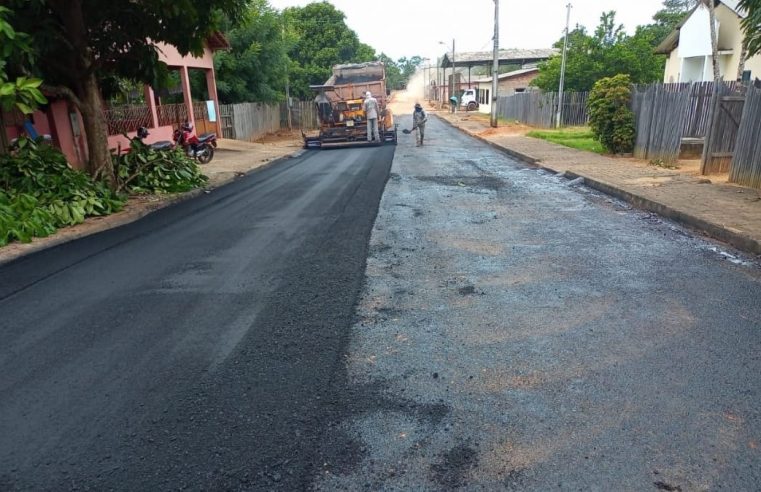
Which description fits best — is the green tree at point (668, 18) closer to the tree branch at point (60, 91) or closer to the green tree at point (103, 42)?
the green tree at point (103, 42)

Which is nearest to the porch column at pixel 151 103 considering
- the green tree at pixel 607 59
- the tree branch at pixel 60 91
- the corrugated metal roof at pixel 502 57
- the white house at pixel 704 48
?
A: the tree branch at pixel 60 91

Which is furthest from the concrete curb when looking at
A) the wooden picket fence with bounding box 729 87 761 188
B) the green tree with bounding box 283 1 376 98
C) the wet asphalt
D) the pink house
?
the green tree with bounding box 283 1 376 98

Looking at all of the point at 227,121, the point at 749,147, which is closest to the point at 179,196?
the point at 749,147

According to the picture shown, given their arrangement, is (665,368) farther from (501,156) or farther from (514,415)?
(501,156)

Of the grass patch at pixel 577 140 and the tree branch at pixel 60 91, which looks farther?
the grass patch at pixel 577 140

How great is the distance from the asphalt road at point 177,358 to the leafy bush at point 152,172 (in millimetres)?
3641

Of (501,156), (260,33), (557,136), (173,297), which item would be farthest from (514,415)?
(260,33)

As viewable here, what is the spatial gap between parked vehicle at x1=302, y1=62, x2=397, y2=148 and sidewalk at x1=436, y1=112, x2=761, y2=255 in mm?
7994

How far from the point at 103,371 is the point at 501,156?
15679 millimetres

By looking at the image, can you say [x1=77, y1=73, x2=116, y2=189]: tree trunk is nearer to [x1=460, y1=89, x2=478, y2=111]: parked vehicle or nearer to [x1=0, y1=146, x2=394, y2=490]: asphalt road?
[x1=0, y1=146, x2=394, y2=490]: asphalt road

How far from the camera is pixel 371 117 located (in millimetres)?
21172

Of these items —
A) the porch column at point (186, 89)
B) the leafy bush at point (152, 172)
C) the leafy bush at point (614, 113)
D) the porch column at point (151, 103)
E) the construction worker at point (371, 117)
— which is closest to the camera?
the leafy bush at point (152, 172)

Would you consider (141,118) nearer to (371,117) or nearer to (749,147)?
(371,117)

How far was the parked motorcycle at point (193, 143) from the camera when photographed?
1599 cm
